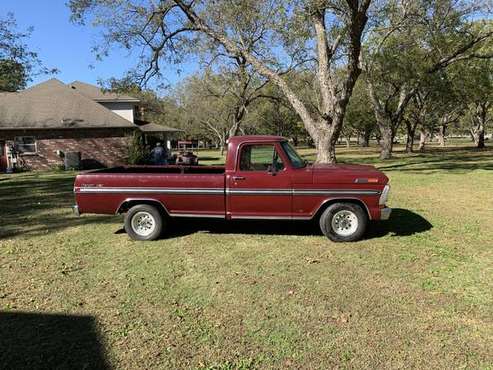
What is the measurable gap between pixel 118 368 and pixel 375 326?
2.43m

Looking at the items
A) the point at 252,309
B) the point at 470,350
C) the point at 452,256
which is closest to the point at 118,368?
the point at 252,309

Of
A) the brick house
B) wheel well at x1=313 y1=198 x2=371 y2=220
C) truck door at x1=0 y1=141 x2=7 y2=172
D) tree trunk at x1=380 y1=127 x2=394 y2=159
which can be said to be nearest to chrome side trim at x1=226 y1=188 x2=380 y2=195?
wheel well at x1=313 y1=198 x2=371 y2=220

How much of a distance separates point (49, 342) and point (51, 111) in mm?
26132

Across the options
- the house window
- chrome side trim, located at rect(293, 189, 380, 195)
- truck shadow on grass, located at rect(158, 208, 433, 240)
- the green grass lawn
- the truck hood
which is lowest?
the green grass lawn

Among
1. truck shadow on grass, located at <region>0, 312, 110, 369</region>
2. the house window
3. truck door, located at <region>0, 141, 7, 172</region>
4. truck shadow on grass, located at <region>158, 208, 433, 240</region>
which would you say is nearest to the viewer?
truck shadow on grass, located at <region>0, 312, 110, 369</region>

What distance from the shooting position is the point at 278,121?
66812 mm

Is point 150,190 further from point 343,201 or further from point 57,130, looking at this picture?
point 57,130

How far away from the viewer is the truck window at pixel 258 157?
25.1 feet

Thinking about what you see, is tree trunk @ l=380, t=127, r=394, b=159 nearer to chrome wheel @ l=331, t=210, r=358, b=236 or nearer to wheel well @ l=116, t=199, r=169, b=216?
chrome wheel @ l=331, t=210, r=358, b=236

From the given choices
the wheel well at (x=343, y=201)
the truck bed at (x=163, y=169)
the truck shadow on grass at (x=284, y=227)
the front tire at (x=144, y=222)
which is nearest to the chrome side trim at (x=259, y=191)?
the wheel well at (x=343, y=201)

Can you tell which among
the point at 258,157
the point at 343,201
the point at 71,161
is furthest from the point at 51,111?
the point at 343,201

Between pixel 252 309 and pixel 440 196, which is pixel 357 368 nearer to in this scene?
pixel 252 309

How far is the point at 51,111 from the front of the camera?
27.4 m

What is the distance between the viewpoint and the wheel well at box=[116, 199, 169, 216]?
782 cm
